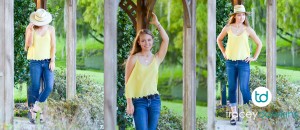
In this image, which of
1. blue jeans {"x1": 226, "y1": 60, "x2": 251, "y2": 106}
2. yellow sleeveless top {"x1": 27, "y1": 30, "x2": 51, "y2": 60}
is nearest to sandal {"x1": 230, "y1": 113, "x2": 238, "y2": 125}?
blue jeans {"x1": 226, "y1": 60, "x2": 251, "y2": 106}

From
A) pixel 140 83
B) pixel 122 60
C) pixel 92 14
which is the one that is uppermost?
pixel 92 14

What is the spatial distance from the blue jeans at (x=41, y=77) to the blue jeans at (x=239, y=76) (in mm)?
2548

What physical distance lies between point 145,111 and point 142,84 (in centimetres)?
29

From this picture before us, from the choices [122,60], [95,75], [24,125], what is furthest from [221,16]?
[24,125]

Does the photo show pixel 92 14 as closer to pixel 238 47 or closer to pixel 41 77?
pixel 41 77

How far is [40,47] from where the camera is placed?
1074 centimetres

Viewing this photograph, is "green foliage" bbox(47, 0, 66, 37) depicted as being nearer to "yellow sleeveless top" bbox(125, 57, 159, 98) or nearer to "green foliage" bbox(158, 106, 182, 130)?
"green foliage" bbox(158, 106, 182, 130)

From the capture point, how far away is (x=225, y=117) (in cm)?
1158

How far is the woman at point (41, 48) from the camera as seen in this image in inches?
420

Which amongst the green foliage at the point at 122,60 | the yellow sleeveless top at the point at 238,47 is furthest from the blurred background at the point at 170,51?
the yellow sleeveless top at the point at 238,47

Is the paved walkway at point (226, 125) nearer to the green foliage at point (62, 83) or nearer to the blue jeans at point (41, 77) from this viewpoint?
the green foliage at point (62, 83)

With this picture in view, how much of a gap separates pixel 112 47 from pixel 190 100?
2153 millimetres

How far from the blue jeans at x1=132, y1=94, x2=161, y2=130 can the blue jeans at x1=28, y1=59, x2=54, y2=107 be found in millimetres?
2967

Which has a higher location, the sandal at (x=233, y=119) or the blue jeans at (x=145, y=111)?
the blue jeans at (x=145, y=111)
